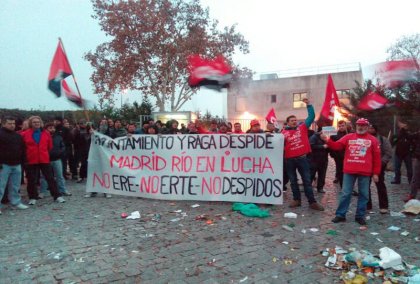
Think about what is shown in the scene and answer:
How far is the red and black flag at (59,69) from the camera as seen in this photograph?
775 cm

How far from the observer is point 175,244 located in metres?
4.88

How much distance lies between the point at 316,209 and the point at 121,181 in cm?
434

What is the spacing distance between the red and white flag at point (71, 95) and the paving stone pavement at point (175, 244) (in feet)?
8.14

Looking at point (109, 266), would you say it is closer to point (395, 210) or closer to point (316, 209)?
point (316, 209)

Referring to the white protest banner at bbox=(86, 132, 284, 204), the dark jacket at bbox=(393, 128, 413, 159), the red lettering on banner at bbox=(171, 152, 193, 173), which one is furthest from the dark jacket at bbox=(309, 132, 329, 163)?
the red lettering on banner at bbox=(171, 152, 193, 173)

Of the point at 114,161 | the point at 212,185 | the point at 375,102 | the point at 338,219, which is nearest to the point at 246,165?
the point at 212,185

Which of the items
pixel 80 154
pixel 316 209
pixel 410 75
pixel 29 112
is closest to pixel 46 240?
pixel 316 209

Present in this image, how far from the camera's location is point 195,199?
290 inches

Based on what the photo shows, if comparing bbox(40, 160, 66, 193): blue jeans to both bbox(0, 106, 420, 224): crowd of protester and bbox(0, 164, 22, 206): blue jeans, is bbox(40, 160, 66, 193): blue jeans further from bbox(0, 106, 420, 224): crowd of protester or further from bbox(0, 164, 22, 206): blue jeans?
bbox(0, 164, 22, 206): blue jeans

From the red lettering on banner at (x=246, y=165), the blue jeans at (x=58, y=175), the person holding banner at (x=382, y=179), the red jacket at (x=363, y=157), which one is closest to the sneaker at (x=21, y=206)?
the blue jeans at (x=58, y=175)

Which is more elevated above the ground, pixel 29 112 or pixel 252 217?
pixel 29 112

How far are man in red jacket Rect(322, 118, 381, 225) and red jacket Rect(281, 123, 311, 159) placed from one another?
92 cm

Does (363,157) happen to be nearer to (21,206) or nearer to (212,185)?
(212,185)

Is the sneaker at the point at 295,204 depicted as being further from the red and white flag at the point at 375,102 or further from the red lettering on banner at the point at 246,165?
the red and white flag at the point at 375,102
